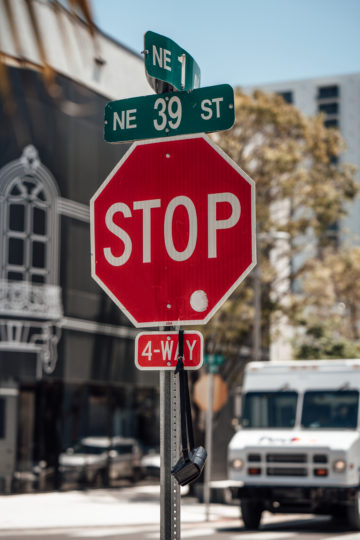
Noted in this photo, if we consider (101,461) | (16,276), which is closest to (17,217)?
(16,276)

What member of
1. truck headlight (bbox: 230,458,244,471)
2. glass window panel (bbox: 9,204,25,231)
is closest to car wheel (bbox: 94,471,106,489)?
glass window panel (bbox: 9,204,25,231)

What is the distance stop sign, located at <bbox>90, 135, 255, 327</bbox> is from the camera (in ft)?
11.4

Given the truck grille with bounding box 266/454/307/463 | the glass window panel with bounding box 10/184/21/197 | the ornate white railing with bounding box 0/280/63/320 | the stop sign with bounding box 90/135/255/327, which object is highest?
the glass window panel with bounding box 10/184/21/197

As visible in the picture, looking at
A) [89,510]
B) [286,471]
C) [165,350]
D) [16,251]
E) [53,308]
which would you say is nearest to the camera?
[165,350]

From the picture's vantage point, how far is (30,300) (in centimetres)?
2383

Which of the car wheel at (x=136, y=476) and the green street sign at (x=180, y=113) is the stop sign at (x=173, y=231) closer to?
the green street sign at (x=180, y=113)

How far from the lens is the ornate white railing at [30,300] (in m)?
23.2

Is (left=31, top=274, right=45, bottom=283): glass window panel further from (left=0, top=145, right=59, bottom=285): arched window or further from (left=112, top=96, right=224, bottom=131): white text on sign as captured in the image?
(left=112, top=96, right=224, bottom=131): white text on sign

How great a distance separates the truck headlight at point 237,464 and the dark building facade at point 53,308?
26.5 ft

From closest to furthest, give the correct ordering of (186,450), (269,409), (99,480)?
(186,450)
(269,409)
(99,480)

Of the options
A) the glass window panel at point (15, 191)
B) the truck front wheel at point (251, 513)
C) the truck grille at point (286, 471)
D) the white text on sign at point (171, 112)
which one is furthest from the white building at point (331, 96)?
the white text on sign at point (171, 112)

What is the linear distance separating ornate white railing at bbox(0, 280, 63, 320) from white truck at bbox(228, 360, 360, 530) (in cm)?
762

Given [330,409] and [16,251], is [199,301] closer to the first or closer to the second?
[330,409]

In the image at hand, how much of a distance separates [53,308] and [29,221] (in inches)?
91.8
